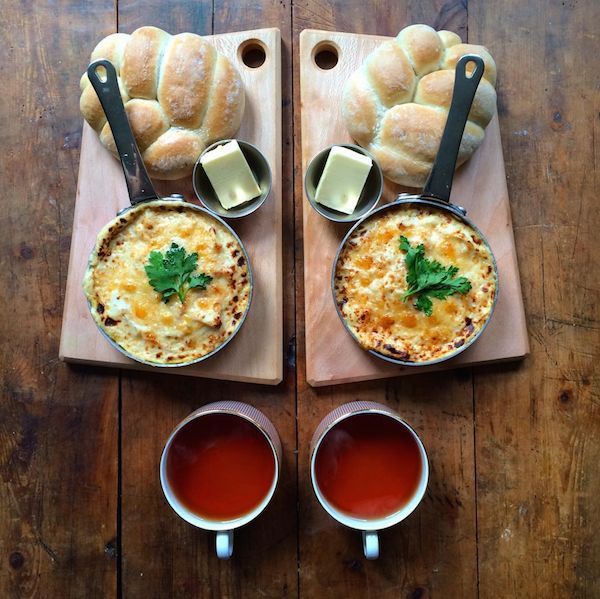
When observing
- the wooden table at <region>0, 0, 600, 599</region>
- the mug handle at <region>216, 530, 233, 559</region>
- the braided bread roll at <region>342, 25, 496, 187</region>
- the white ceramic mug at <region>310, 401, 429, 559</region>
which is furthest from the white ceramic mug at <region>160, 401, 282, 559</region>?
the braided bread roll at <region>342, 25, 496, 187</region>

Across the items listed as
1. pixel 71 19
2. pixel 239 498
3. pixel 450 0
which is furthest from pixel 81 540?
pixel 450 0

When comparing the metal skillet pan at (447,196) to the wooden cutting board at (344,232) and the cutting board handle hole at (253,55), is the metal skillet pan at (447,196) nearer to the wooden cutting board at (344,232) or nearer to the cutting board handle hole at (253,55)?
the wooden cutting board at (344,232)

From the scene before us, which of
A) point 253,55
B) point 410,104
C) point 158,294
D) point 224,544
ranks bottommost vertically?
point 224,544

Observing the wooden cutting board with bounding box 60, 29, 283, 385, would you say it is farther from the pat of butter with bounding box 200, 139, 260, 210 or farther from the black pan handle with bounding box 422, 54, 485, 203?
the black pan handle with bounding box 422, 54, 485, 203

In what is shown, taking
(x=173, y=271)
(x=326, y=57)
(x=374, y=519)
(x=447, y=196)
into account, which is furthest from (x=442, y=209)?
(x=374, y=519)

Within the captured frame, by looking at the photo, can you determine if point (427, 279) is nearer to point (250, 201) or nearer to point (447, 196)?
point (447, 196)

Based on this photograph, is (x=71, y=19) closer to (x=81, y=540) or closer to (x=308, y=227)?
(x=308, y=227)

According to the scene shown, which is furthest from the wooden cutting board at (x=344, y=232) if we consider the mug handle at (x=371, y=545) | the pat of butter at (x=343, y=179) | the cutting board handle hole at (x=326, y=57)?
the mug handle at (x=371, y=545)
